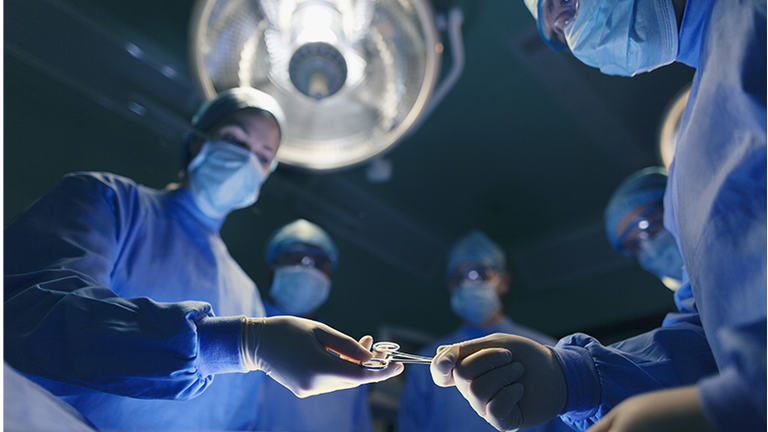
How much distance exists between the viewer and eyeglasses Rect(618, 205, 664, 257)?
198 cm

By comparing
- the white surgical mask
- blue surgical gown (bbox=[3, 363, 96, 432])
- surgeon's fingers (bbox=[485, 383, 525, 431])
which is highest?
the white surgical mask

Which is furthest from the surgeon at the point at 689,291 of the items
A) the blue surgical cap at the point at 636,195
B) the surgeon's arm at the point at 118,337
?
the blue surgical cap at the point at 636,195

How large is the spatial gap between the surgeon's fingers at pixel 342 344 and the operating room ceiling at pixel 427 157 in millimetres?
807

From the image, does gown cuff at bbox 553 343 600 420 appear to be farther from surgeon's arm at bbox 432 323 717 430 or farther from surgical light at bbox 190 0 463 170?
surgical light at bbox 190 0 463 170

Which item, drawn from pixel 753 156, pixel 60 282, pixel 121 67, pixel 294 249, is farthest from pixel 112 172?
pixel 753 156

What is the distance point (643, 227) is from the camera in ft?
6.58

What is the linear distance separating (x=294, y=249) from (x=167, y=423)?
3.76ft

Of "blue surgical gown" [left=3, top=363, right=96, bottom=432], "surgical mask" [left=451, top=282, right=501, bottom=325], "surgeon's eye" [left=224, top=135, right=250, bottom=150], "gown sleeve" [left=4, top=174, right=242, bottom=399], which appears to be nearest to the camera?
"blue surgical gown" [left=3, top=363, right=96, bottom=432]

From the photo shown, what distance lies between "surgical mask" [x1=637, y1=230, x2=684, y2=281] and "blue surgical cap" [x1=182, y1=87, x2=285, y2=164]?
1574 mm

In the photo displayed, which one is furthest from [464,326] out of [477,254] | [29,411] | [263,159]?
[29,411]

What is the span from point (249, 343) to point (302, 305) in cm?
118

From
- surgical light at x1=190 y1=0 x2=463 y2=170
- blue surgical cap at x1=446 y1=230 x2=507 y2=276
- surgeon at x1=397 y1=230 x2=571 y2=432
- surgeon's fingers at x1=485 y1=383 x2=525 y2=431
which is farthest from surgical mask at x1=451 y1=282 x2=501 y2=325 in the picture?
surgeon's fingers at x1=485 y1=383 x2=525 y2=431

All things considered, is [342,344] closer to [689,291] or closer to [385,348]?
[385,348]

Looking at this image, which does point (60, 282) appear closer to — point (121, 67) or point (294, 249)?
point (121, 67)
